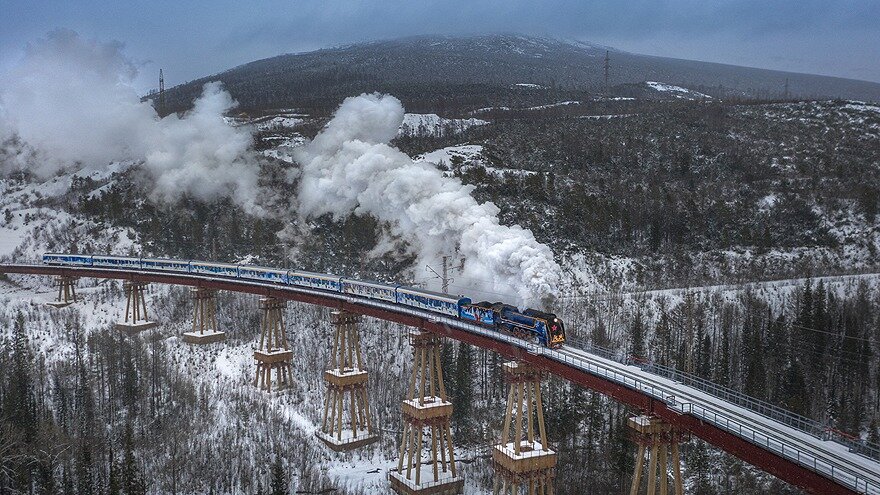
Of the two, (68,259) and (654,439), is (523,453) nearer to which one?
(654,439)

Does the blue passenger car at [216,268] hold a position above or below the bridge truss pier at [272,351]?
above

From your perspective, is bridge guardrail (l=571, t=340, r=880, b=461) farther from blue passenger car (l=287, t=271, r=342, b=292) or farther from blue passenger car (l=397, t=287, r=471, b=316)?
blue passenger car (l=287, t=271, r=342, b=292)

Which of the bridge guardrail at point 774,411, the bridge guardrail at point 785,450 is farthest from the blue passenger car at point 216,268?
the bridge guardrail at point 785,450

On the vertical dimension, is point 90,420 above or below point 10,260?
below

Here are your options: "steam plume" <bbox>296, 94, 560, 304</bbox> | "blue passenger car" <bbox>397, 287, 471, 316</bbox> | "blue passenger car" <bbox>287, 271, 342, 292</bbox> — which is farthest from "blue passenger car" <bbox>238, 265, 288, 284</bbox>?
"blue passenger car" <bbox>397, 287, 471, 316</bbox>

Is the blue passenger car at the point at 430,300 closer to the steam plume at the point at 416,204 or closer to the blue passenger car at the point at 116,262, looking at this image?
the steam plume at the point at 416,204

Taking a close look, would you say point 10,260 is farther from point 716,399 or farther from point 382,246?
point 716,399

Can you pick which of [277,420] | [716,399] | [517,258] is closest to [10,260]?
[277,420]
